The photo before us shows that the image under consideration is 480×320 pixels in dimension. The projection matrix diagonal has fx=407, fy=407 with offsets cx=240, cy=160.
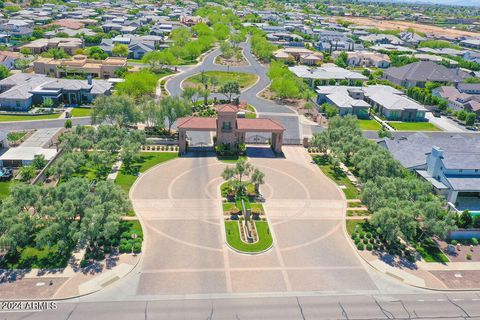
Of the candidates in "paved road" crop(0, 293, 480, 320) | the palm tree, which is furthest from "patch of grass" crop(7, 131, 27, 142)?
"paved road" crop(0, 293, 480, 320)

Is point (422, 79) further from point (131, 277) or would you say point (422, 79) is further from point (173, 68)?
point (131, 277)

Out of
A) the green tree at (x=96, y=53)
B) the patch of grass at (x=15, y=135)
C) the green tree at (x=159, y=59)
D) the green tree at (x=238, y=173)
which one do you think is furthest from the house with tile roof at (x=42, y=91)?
the green tree at (x=238, y=173)

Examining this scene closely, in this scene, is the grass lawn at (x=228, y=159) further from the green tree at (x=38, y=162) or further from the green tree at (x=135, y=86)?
the green tree at (x=135, y=86)

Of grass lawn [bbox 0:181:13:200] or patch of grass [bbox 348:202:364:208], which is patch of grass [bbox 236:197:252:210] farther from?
grass lawn [bbox 0:181:13:200]

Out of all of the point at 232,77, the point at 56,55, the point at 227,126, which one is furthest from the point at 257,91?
the point at 56,55

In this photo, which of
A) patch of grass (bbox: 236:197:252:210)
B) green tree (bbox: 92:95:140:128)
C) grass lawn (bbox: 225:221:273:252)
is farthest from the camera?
green tree (bbox: 92:95:140:128)

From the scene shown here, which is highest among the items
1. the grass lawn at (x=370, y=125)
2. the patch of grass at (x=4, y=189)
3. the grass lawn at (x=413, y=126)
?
the patch of grass at (x=4, y=189)

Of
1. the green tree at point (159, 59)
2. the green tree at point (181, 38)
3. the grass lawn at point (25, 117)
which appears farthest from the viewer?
the green tree at point (181, 38)
